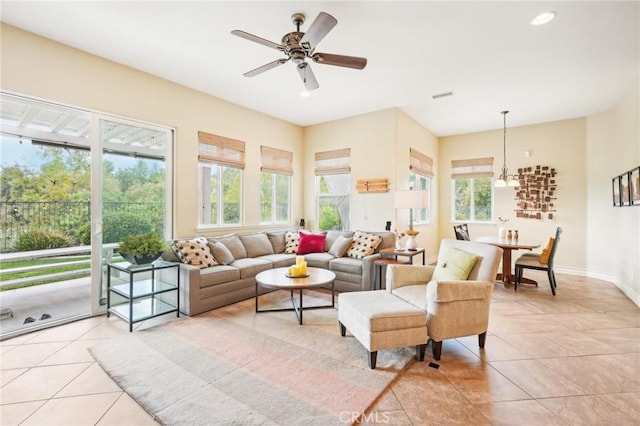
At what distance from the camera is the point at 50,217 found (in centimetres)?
353

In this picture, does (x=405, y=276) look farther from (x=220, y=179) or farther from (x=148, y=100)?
(x=148, y=100)

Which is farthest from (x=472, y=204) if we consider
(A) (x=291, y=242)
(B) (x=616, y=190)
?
(A) (x=291, y=242)

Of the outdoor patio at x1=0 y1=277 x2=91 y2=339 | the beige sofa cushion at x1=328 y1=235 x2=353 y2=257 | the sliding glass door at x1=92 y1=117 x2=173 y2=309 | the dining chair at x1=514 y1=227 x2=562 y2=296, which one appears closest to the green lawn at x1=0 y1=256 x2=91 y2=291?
the outdoor patio at x1=0 y1=277 x2=91 y2=339

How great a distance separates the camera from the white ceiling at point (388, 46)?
101 inches

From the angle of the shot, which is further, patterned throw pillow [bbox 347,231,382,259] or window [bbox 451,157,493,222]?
window [bbox 451,157,493,222]

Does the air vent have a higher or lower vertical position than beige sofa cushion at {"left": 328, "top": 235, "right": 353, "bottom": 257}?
higher

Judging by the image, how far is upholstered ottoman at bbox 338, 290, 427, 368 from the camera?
2.27 metres

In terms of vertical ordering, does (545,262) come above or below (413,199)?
below

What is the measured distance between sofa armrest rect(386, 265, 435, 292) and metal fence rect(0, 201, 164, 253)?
11.0 ft

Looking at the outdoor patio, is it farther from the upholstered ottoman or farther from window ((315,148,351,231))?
window ((315,148,351,231))

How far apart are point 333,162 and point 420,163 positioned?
1.84m

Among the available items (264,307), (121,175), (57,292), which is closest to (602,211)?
(264,307)

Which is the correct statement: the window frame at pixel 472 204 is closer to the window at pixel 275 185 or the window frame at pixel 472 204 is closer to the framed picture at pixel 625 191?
the framed picture at pixel 625 191

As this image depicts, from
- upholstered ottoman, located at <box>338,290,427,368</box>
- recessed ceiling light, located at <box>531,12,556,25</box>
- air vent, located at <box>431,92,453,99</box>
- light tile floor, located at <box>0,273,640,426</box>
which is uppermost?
air vent, located at <box>431,92,453,99</box>
